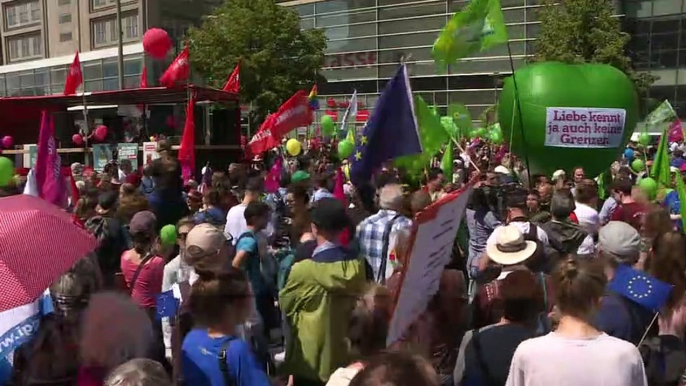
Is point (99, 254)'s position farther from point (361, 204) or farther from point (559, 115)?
point (559, 115)

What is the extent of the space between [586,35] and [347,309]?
94.4ft

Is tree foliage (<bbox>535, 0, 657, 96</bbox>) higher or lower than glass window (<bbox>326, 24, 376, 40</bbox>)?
lower

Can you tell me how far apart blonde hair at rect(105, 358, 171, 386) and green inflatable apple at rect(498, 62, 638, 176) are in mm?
9087

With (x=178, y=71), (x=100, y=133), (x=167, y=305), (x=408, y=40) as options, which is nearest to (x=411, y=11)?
(x=408, y=40)

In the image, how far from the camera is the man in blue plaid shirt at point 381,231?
5.62 m

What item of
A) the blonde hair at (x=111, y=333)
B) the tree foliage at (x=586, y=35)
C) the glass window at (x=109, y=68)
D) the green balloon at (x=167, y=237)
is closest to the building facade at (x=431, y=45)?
the tree foliage at (x=586, y=35)

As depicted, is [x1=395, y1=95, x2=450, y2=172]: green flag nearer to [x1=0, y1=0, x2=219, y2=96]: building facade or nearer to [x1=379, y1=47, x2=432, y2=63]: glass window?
[x1=0, y1=0, x2=219, y2=96]: building facade

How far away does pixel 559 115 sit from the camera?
10.9 metres

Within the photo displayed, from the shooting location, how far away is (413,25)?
45.7m

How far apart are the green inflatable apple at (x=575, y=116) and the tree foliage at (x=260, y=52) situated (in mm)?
21157

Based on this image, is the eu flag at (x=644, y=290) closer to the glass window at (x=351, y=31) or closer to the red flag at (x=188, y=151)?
the red flag at (x=188, y=151)

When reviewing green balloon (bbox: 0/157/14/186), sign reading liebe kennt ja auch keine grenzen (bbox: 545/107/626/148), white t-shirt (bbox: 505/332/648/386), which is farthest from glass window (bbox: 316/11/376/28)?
white t-shirt (bbox: 505/332/648/386)

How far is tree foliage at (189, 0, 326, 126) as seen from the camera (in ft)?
105

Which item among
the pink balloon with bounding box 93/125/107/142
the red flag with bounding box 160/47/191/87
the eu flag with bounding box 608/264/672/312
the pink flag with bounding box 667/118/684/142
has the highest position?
the red flag with bounding box 160/47/191/87
